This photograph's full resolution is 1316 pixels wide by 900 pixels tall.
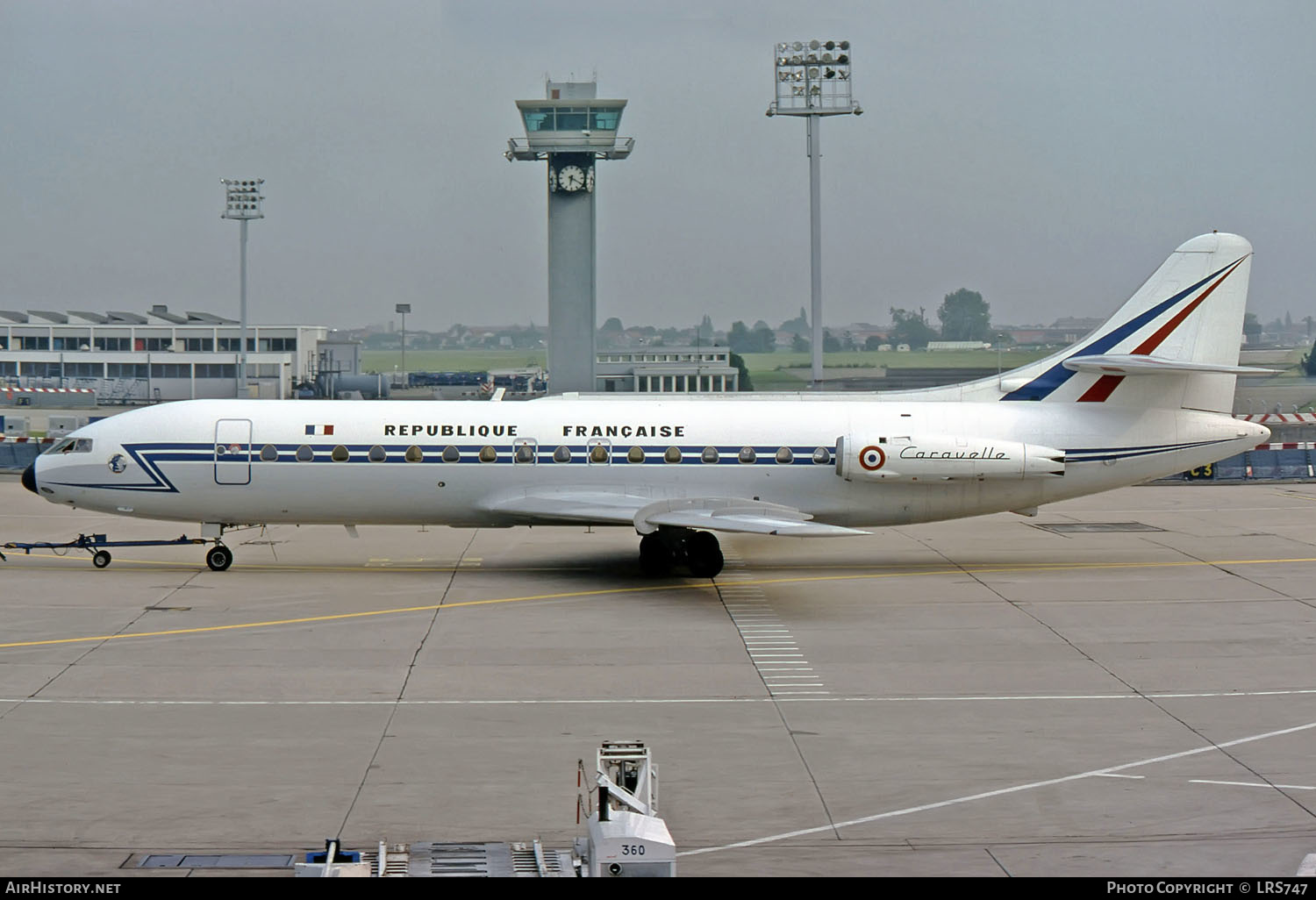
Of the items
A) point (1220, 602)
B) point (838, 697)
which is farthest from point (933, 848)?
point (1220, 602)

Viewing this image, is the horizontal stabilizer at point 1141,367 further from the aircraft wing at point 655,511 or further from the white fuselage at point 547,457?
the aircraft wing at point 655,511

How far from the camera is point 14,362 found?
86.7 meters

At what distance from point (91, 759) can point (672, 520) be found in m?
12.3

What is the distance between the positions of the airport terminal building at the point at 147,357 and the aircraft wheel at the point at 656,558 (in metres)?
52.7

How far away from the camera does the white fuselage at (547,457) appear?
1031 inches

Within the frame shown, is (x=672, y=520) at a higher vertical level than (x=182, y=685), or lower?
higher

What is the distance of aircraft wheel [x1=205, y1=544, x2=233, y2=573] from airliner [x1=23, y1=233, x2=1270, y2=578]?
1.3 inches

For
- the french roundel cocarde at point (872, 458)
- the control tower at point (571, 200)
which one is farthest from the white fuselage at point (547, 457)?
the control tower at point (571, 200)

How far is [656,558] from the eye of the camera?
86.6 ft

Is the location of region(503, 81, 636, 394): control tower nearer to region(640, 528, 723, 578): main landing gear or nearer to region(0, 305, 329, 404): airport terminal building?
region(0, 305, 329, 404): airport terminal building

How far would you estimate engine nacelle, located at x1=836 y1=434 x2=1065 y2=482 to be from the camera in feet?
86.3

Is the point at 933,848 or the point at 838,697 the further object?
the point at 838,697

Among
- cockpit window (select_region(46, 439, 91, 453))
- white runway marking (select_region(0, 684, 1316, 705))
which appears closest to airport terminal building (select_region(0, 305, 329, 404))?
cockpit window (select_region(46, 439, 91, 453))
